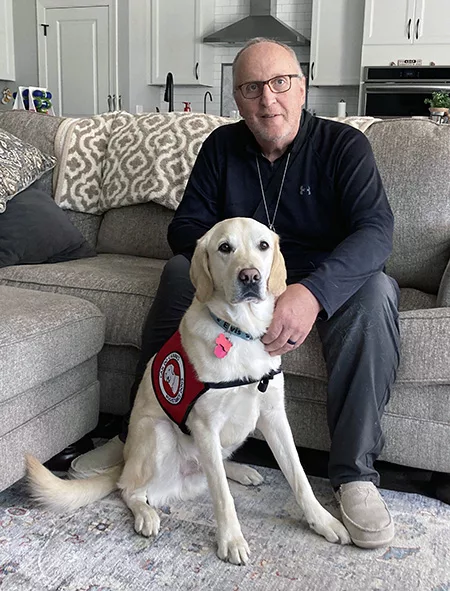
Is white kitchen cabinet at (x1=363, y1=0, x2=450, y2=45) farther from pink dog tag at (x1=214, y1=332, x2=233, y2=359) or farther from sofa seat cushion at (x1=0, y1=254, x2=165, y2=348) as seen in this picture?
pink dog tag at (x1=214, y1=332, x2=233, y2=359)

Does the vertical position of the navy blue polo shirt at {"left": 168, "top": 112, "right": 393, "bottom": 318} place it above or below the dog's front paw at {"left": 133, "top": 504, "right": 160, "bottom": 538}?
above

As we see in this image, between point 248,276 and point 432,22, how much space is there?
15.0ft

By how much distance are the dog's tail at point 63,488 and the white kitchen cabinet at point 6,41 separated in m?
5.31

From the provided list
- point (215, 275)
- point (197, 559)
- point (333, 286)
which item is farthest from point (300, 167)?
point (197, 559)

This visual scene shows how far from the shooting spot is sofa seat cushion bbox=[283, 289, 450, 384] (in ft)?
5.16

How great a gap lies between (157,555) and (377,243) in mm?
905

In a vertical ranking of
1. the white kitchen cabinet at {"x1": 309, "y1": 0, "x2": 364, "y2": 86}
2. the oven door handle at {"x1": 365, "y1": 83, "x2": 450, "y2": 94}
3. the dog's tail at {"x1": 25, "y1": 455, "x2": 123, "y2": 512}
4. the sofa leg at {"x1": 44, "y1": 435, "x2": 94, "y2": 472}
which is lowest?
the sofa leg at {"x1": 44, "y1": 435, "x2": 94, "y2": 472}

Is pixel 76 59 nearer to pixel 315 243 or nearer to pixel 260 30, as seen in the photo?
pixel 260 30

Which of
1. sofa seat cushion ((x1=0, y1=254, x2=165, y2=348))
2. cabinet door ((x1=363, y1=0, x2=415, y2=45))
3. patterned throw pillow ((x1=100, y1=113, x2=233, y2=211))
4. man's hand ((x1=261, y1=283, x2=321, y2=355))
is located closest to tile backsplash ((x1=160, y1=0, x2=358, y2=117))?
cabinet door ((x1=363, y1=0, x2=415, y2=45))

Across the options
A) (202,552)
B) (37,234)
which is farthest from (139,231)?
(202,552)

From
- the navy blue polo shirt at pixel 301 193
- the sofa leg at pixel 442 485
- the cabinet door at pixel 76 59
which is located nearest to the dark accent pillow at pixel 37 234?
the navy blue polo shirt at pixel 301 193

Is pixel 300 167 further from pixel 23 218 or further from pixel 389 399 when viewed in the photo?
pixel 23 218

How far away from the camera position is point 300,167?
186 cm

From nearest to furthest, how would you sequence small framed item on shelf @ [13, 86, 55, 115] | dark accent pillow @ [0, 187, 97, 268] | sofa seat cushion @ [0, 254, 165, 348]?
sofa seat cushion @ [0, 254, 165, 348] < dark accent pillow @ [0, 187, 97, 268] < small framed item on shelf @ [13, 86, 55, 115]
